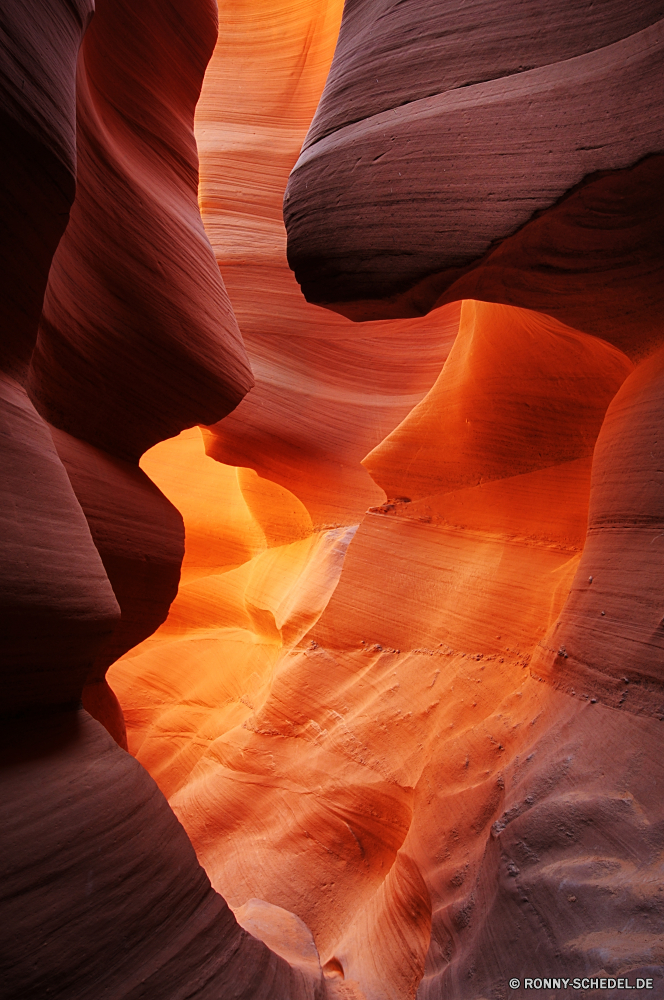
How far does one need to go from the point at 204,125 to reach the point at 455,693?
617 centimetres

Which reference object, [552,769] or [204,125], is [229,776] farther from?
[204,125]

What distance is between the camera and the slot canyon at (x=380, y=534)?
1.66 meters

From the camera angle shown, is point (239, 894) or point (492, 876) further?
point (239, 894)

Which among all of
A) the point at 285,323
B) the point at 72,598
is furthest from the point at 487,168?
the point at 285,323

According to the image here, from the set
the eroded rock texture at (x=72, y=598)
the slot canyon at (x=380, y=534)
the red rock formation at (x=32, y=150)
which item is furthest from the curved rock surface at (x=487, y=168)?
the red rock formation at (x=32, y=150)

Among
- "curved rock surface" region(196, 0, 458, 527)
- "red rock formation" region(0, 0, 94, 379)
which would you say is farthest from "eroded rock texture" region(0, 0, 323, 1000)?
"curved rock surface" region(196, 0, 458, 527)

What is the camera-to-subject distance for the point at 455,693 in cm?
332

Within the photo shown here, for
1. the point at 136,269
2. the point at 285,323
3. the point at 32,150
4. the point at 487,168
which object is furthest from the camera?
the point at 285,323

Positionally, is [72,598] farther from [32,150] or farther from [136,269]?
[136,269]

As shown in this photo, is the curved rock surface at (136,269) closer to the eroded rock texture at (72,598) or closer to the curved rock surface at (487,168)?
the eroded rock texture at (72,598)

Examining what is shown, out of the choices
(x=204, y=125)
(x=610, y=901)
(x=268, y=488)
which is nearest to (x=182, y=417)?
(x=610, y=901)

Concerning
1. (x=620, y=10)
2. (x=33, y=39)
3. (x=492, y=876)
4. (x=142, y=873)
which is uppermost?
(x=33, y=39)

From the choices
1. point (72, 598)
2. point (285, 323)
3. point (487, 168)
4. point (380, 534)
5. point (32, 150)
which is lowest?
point (380, 534)

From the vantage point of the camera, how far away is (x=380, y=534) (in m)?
4.23
